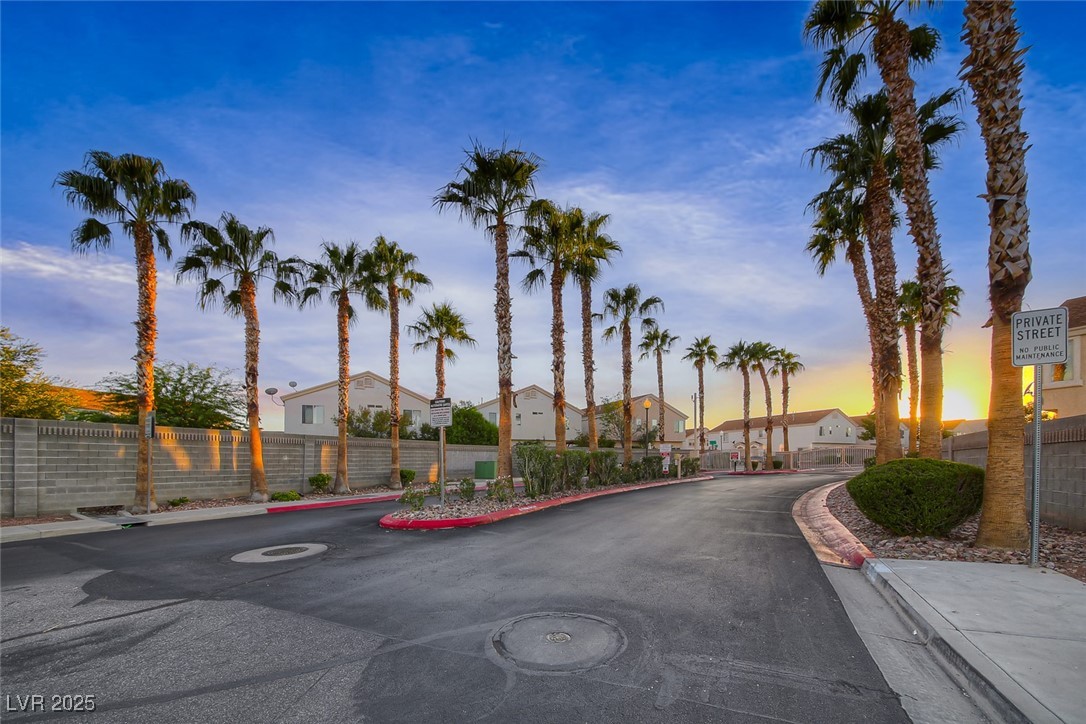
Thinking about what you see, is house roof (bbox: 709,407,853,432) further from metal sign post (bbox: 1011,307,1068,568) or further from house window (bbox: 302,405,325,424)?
metal sign post (bbox: 1011,307,1068,568)

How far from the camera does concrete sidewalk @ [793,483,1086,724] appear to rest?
3.33m

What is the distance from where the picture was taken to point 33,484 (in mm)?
13523

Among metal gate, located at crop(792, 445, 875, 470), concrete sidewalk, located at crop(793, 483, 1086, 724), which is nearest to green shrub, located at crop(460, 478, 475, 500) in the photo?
concrete sidewalk, located at crop(793, 483, 1086, 724)

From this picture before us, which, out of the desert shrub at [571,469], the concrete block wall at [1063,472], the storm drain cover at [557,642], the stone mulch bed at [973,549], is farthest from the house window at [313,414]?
the concrete block wall at [1063,472]

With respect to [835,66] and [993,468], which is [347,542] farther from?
[835,66]

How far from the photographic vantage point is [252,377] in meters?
19.0

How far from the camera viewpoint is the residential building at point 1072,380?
66.8 ft

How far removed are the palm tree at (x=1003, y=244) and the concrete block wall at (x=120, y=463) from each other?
20.3 m

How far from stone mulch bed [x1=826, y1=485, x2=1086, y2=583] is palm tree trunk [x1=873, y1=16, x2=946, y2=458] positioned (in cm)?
281

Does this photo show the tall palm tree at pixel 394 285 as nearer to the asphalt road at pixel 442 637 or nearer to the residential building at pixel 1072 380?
the asphalt road at pixel 442 637

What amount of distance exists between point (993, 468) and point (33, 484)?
2059 cm

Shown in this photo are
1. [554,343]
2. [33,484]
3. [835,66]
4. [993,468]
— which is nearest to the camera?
[993,468]

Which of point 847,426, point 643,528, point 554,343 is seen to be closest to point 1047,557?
point 643,528

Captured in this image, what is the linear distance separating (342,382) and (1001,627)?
2170 centimetres
